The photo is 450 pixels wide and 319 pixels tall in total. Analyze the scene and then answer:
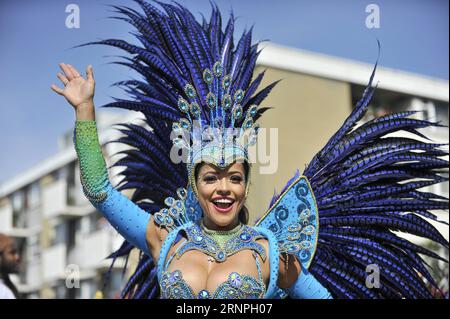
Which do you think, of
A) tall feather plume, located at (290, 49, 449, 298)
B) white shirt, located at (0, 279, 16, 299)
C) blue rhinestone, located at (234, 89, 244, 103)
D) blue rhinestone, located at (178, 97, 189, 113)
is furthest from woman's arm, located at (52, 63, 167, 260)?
white shirt, located at (0, 279, 16, 299)

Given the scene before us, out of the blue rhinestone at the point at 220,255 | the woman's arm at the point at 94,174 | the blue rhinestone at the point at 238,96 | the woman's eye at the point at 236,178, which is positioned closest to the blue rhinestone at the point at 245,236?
the blue rhinestone at the point at 220,255

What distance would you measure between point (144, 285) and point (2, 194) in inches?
1061

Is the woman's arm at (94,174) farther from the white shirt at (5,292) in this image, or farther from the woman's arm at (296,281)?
the white shirt at (5,292)

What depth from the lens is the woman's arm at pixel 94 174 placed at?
4.07 meters

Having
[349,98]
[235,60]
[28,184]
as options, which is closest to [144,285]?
[235,60]

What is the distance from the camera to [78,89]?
412 cm

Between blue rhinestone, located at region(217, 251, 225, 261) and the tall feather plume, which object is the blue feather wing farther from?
blue rhinestone, located at region(217, 251, 225, 261)

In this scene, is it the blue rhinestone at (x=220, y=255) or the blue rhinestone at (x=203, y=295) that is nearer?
the blue rhinestone at (x=203, y=295)

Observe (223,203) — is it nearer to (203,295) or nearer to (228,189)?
(228,189)

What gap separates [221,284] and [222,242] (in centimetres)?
28

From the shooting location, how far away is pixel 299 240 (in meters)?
4.21

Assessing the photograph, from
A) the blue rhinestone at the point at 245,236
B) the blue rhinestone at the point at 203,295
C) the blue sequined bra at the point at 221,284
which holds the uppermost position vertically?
the blue rhinestone at the point at 245,236

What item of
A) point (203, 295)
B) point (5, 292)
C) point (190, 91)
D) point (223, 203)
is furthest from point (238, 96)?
point (5, 292)
